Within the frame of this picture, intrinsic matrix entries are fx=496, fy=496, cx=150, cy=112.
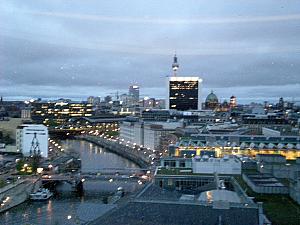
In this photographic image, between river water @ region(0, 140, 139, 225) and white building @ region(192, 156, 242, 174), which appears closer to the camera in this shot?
river water @ region(0, 140, 139, 225)

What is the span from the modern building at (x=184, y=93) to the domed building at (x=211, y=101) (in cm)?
657

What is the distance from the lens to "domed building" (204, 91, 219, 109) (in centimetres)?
3647

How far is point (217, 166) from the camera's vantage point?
27.0 feet

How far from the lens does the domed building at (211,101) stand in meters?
36.5

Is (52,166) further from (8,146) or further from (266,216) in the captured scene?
(266,216)

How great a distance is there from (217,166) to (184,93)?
2132 centimetres

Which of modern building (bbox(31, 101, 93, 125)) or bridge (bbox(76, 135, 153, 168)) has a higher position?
modern building (bbox(31, 101, 93, 125))

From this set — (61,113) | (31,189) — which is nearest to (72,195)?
(31,189)

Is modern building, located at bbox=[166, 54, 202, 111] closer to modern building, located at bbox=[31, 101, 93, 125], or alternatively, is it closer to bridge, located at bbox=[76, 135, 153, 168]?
modern building, located at bbox=[31, 101, 93, 125]

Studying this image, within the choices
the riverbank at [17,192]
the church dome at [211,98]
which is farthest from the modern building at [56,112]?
the riverbank at [17,192]

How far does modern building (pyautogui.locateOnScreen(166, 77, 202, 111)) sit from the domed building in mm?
A: 6573

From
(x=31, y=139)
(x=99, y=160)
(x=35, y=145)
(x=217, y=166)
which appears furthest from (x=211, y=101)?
(x=217, y=166)

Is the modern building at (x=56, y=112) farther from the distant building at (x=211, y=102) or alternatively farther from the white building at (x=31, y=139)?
the white building at (x=31, y=139)

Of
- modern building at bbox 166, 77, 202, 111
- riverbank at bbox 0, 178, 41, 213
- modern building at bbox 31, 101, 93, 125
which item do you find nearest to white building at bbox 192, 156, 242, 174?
riverbank at bbox 0, 178, 41, 213
